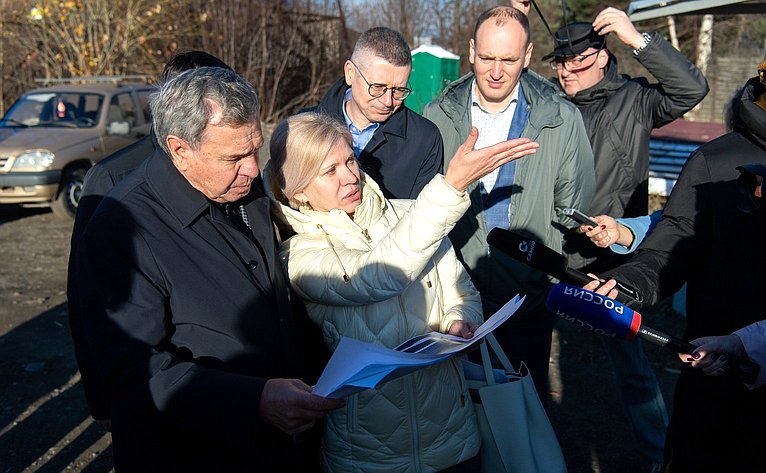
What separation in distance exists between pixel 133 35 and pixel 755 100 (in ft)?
50.0

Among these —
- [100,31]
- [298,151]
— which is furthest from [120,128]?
[298,151]

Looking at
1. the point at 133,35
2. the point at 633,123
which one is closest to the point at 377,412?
the point at 633,123

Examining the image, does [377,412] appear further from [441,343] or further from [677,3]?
[677,3]

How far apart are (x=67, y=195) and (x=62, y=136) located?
0.91 metres

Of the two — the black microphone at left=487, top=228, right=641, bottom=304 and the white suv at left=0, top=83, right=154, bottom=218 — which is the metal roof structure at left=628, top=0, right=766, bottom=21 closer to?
the black microphone at left=487, top=228, right=641, bottom=304

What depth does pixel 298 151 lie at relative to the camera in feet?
8.21

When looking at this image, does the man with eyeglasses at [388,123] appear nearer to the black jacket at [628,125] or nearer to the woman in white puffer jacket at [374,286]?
the woman in white puffer jacket at [374,286]

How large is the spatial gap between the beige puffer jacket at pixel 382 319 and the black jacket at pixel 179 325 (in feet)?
0.66

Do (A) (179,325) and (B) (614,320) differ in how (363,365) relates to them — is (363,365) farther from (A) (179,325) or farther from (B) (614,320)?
(B) (614,320)

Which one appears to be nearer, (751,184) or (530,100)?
(751,184)

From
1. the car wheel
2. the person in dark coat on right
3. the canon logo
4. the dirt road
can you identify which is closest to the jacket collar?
the person in dark coat on right

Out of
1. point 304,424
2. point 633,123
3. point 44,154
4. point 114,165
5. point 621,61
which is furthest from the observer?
point 621,61

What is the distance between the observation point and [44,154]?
34.8 feet

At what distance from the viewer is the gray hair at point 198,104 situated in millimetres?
2047
